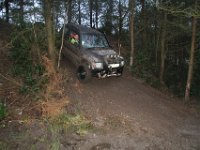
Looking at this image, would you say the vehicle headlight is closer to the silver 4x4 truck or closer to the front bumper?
the silver 4x4 truck

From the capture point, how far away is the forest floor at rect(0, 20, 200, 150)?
1066cm

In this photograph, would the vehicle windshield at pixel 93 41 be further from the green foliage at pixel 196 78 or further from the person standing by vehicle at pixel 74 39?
the green foliage at pixel 196 78

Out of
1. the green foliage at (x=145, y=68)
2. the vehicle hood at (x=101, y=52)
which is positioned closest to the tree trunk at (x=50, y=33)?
the vehicle hood at (x=101, y=52)

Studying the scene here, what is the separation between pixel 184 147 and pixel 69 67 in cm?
709

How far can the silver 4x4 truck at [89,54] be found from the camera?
1399cm

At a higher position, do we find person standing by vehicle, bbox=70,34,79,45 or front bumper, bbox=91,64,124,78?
person standing by vehicle, bbox=70,34,79,45

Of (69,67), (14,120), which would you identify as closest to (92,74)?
(69,67)

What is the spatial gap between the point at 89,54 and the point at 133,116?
3.45 metres

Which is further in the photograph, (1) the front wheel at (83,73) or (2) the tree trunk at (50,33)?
(2) the tree trunk at (50,33)

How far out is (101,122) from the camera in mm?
12148

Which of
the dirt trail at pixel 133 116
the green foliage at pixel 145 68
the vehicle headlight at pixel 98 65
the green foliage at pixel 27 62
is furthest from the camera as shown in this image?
the green foliage at pixel 145 68

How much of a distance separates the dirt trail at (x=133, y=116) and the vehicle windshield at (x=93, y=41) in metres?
1.59

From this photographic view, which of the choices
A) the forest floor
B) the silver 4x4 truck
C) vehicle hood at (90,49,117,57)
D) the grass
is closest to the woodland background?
the silver 4x4 truck

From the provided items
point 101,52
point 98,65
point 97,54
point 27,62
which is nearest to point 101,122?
point 98,65
